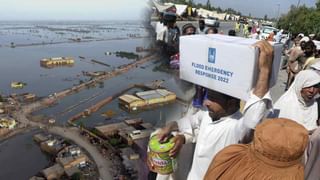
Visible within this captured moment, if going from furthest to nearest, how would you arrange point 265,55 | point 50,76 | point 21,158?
point 50,76 → point 21,158 → point 265,55

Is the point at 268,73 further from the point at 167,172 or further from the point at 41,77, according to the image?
the point at 41,77

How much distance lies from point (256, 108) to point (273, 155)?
0.16 metres

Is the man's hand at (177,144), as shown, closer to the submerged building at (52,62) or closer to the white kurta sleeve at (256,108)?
the white kurta sleeve at (256,108)

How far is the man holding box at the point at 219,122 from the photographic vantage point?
2.01 ft

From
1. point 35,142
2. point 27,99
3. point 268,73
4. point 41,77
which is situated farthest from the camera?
point 41,77

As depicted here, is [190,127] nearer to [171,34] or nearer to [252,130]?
[252,130]

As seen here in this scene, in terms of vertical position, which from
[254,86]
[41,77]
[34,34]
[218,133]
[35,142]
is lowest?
[35,142]

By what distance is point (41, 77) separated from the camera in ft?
73.1

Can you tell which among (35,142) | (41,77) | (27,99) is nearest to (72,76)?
(41,77)

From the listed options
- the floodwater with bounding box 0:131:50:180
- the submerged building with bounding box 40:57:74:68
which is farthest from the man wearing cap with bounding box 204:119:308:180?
the submerged building with bounding box 40:57:74:68

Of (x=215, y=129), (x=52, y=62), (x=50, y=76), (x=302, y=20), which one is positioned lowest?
(x=50, y=76)

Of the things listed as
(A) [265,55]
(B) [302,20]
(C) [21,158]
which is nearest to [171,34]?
(A) [265,55]

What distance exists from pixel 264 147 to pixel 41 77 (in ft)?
76.6

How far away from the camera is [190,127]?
0.82m
